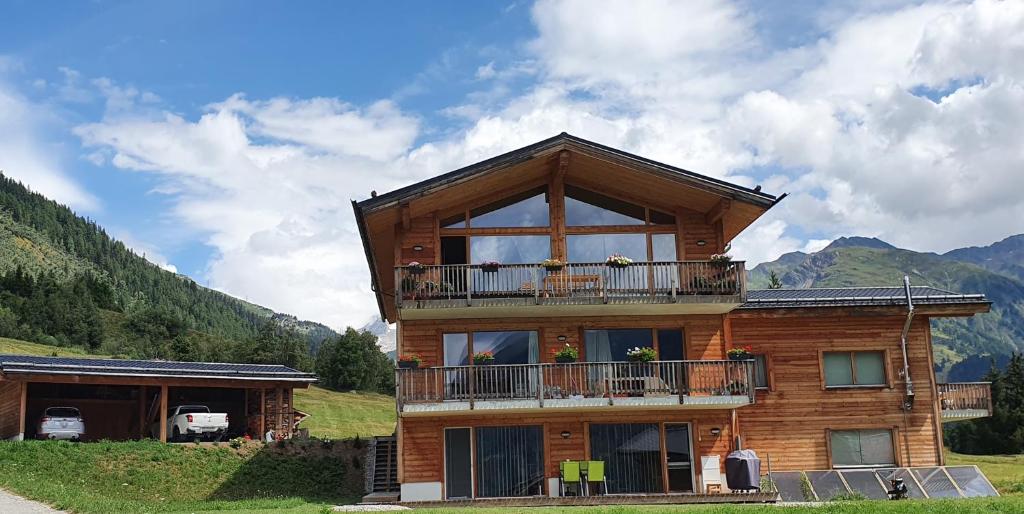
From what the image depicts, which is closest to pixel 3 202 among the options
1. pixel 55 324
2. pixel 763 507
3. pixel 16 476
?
pixel 55 324

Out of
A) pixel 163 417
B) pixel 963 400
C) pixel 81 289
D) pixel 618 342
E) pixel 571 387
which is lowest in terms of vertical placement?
pixel 963 400

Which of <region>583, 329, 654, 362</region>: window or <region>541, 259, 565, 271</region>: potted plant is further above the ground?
<region>541, 259, 565, 271</region>: potted plant

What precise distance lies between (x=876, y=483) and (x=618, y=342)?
7438 millimetres

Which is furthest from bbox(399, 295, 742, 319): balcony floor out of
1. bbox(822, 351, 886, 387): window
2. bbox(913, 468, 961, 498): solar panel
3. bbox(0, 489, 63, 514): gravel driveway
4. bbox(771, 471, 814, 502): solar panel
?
bbox(0, 489, 63, 514): gravel driveway

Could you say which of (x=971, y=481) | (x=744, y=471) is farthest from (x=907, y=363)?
(x=744, y=471)

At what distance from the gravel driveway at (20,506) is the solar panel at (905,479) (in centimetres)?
1950

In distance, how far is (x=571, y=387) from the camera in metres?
23.9

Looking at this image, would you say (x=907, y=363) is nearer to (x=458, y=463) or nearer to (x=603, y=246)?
(x=603, y=246)

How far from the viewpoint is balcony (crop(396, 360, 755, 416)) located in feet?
76.9

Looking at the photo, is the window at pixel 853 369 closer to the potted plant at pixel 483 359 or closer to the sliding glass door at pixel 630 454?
the sliding glass door at pixel 630 454

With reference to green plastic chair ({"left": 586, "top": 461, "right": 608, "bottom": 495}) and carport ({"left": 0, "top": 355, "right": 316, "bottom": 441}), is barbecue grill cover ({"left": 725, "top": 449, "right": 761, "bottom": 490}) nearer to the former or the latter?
green plastic chair ({"left": 586, "top": 461, "right": 608, "bottom": 495})

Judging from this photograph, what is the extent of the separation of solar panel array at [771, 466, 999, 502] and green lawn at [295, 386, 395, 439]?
2489 centimetres

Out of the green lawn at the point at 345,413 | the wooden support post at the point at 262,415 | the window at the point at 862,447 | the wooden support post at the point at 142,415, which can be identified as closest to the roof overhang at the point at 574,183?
the window at the point at 862,447

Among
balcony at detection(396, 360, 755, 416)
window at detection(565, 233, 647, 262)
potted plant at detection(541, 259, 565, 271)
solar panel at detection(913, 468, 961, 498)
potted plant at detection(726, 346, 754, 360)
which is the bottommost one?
solar panel at detection(913, 468, 961, 498)
